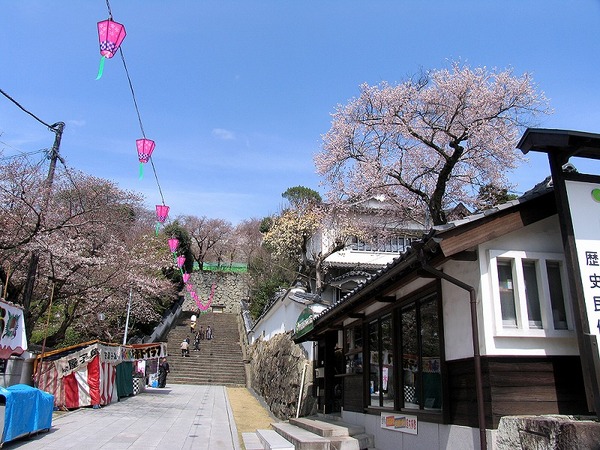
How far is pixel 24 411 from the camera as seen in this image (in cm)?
912

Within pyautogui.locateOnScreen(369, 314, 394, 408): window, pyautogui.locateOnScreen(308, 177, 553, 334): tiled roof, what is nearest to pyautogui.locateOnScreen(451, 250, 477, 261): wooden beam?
pyautogui.locateOnScreen(308, 177, 553, 334): tiled roof

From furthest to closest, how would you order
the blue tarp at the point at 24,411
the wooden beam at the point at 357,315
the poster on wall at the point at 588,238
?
1. the wooden beam at the point at 357,315
2. the blue tarp at the point at 24,411
3. the poster on wall at the point at 588,238

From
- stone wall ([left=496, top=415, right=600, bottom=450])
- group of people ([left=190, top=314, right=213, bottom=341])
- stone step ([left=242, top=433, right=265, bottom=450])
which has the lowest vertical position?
stone step ([left=242, top=433, right=265, bottom=450])

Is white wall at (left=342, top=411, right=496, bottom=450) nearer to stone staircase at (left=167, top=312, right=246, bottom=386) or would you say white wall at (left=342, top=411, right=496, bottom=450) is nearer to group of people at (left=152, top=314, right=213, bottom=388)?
group of people at (left=152, top=314, right=213, bottom=388)

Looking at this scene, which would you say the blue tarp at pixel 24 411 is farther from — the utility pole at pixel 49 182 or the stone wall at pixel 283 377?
the stone wall at pixel 283 377

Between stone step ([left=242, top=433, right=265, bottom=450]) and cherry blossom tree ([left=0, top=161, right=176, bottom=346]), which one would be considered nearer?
stone step ([left=242, top=433, right=265, bottom=450])

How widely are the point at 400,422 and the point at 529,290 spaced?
3178 millimetres

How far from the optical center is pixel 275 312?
891 inches

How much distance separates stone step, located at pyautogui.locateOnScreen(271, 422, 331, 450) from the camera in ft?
28.4

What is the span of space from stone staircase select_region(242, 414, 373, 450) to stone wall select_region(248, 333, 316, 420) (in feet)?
11.4

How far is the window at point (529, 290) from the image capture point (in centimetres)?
543

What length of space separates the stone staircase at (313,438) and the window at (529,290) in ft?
14.9

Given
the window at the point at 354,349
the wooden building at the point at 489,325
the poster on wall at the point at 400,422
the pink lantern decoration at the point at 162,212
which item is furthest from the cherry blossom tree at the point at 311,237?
the wooden building at the point at 489,325

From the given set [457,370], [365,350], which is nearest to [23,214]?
[365,350]
